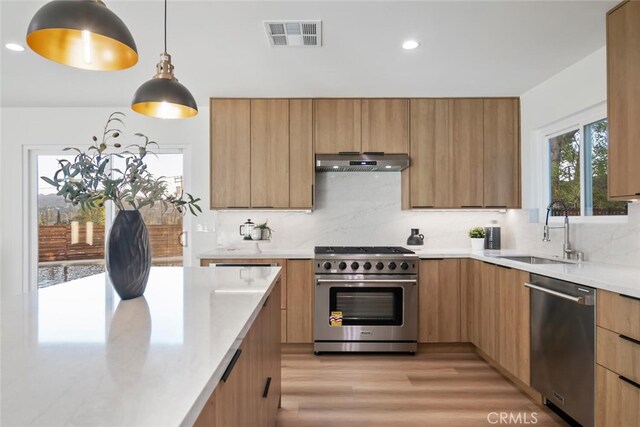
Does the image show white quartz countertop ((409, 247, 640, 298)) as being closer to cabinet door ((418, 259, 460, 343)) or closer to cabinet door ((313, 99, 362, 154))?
cabinet door ((418, 259, 460, 343))

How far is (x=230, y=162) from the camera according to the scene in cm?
350

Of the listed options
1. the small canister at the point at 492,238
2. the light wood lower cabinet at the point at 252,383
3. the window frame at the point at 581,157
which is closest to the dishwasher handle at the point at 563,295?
the window frame at the point at 581,157

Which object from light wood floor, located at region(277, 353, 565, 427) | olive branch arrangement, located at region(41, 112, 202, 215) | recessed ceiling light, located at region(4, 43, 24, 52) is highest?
recessed ceiling light, located at region(4, 43, 24, 52)

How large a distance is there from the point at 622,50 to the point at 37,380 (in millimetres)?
2833

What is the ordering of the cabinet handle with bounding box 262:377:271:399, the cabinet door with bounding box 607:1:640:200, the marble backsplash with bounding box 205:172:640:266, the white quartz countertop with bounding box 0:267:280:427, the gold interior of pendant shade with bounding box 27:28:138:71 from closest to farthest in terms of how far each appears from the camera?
A: the white quartz countertop with bounding box 0:267:280:427 < the gold interior of pendant shade with bounding box 27:28:138:71 < the cabinet handle with bounding box 262:377:271:399 < the cabinet door with bounding box 607:1:640:200 < the marble backsplash with bounding box 205:172:640:266

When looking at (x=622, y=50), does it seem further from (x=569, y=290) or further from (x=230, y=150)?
(x=230, y=150)

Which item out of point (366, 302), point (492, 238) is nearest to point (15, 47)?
point (366, 302)

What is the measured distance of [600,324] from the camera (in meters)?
1.77

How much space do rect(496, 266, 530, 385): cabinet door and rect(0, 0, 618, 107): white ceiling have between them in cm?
162

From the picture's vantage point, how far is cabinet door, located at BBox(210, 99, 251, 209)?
138 inches

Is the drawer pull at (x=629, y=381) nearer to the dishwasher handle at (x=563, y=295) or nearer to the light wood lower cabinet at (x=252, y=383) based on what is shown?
the dishwasher handle at (x=563, y=295)

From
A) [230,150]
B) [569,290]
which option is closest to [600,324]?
[569,290]

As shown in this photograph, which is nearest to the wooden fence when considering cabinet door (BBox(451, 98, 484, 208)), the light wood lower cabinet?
the light wood lower cabinet

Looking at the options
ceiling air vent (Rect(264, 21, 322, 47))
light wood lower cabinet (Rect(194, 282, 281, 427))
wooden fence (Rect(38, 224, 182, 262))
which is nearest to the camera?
light wood lower cabinet (Rect(194, 282, 281, 427))
